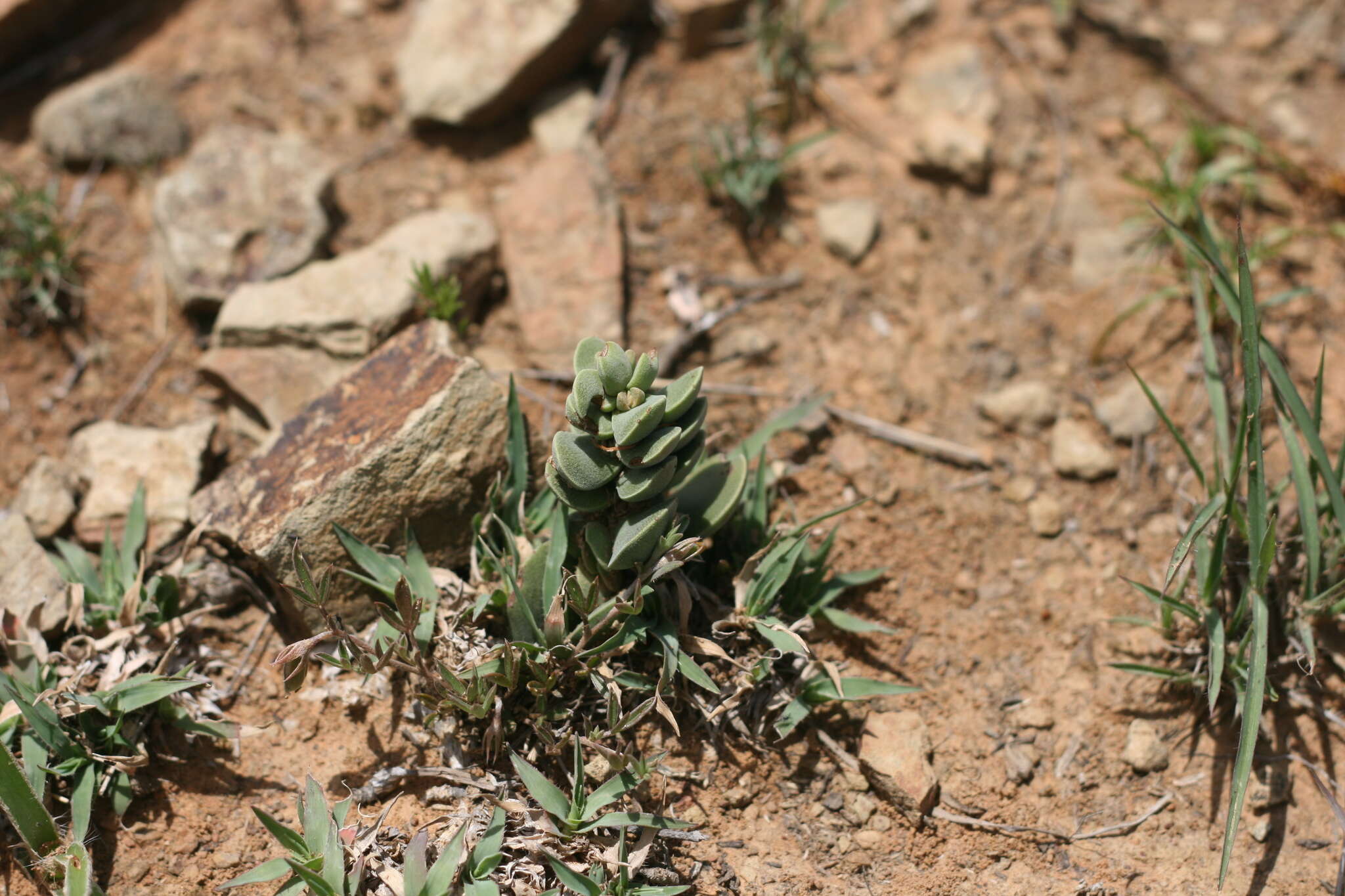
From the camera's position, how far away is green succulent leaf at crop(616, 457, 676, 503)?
76.2 inches

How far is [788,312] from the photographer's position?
10.0 feet

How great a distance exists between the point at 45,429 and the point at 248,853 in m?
1.53

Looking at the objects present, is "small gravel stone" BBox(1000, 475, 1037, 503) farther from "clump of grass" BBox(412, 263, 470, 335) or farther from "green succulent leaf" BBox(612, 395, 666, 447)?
"clump of grass" BBox(412, 263, 470, 335)

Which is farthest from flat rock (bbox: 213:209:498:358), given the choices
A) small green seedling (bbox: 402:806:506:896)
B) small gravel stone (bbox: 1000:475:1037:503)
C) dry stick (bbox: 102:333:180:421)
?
small gravel stone (bbox: 1000:475:1037:503)

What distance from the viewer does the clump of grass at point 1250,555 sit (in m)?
2.10

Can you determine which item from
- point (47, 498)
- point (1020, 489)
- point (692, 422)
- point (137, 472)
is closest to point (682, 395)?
point (692, 422)

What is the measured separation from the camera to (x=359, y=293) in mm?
2826

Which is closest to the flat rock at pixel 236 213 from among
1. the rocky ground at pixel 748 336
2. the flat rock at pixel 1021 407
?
the rocky ground at pixel 748 336

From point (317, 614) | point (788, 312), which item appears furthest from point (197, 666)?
point (788, 312)

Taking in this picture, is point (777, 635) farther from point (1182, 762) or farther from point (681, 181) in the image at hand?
point (681, 181)

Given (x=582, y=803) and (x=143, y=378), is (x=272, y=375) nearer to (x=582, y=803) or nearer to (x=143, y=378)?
(x=143, y=378)

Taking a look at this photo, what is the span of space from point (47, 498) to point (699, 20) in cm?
→ 262

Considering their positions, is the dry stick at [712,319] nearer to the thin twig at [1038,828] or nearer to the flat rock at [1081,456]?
the flat rock at [1081,456]

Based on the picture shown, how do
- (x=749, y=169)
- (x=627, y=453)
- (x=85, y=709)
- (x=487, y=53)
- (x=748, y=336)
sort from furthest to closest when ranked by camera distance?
1. (x=487, y=53)
2. (x=749, y=169)
3. (x=748, y=336)
4. (x=85, y=709)
5. (x=627, y=453)
